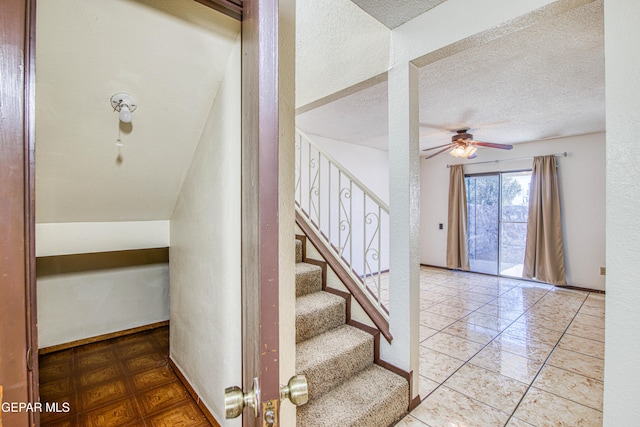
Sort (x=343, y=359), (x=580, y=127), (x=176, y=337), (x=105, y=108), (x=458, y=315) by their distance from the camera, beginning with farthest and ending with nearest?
(x=580, y=127)
(x=458, y=315)
(x=176, y=337)
(x=343, y=359)
(x=105, y=108)

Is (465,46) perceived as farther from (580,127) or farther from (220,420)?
(580,127)

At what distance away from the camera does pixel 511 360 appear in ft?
7.79

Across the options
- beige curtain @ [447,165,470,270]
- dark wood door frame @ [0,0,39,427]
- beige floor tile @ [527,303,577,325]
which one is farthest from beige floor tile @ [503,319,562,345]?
dark wood door frame @ [0,0,39,427]

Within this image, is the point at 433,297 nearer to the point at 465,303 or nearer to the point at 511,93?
the point at 465,303

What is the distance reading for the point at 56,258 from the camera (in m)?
2.66

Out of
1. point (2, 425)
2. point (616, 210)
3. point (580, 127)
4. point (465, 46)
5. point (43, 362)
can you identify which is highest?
point (580, 127)

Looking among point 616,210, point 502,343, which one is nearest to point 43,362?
point 616,210

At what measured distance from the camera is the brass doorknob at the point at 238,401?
0.59 m

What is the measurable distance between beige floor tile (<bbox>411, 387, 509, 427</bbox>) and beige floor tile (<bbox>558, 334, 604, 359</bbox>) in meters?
1.38

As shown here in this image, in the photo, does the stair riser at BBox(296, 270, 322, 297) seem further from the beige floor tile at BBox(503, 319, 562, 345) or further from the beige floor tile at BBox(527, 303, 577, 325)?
the beige floor tile at BBox(527, 303, 577, 325)

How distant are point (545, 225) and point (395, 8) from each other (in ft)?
14.3

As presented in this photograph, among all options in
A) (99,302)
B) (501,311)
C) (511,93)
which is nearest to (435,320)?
(501,311)

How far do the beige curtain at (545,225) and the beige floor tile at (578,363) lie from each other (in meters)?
2.42

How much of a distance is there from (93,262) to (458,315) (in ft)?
13.0
